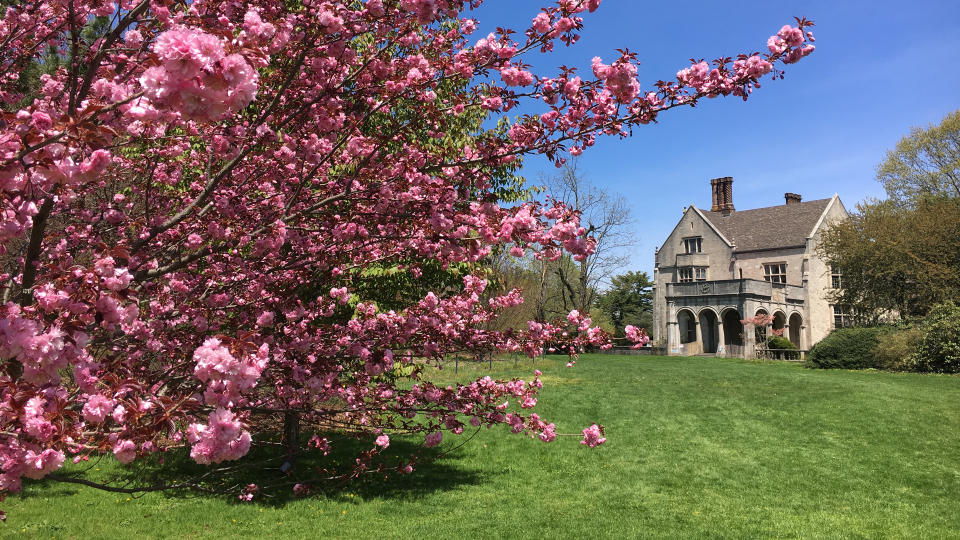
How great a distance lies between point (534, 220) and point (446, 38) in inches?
100

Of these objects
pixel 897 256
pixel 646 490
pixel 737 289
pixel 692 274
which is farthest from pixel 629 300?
pixel 646 490

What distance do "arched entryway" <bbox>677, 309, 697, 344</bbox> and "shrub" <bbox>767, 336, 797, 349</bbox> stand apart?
6.29 meters

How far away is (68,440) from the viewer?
2873 millimetres

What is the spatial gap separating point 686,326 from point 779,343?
26.6 ft

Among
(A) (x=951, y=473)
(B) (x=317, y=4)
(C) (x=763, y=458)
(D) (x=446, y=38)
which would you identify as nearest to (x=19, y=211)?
(B) (x=317, y=4)

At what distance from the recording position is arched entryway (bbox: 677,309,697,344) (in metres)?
45.6

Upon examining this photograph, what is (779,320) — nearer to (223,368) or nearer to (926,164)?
(926,164)

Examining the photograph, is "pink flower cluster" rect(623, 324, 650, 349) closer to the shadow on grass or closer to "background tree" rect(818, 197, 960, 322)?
the shadow on grass

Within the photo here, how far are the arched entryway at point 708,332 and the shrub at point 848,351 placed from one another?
1405 cm

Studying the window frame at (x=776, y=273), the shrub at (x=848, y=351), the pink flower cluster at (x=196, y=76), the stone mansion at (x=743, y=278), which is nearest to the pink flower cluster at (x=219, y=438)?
the pink flower cluster at (x=196, y=76)

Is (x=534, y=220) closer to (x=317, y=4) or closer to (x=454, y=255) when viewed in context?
(x=454, y=255)

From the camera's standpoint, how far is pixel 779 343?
3938 cm

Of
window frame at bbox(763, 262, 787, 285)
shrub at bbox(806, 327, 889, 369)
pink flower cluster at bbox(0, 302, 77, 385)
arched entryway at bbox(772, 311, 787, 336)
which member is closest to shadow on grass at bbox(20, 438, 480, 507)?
pink flower cluster at bbox(0, 302, 77, 385)

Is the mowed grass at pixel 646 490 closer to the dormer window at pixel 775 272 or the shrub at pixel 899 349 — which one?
the shrub at pixel 899 349
